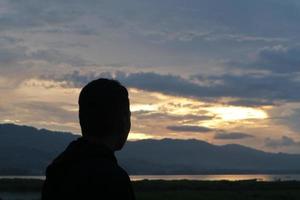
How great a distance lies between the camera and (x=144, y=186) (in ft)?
225

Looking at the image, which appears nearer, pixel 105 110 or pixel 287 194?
pixel 105 110

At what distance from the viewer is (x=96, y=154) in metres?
3.52

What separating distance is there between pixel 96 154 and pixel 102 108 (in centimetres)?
30

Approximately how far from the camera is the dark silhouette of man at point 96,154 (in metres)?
3.38

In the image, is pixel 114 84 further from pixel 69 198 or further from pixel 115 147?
pixel 69 198

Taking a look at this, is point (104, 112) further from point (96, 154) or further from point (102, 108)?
point (96, 154)

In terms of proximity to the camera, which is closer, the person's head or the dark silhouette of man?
the dark silhouette of man

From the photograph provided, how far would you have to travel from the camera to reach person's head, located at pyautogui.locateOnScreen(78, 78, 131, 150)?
12.1ft

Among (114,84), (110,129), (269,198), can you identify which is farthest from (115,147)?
(269,198)

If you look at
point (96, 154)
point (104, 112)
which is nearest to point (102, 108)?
point (104, 112)

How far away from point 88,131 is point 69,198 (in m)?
0.42

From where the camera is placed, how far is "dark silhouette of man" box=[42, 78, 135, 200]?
338cm

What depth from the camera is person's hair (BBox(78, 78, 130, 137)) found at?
3678 millimetres

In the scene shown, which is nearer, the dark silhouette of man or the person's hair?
the dark silhouette of man
